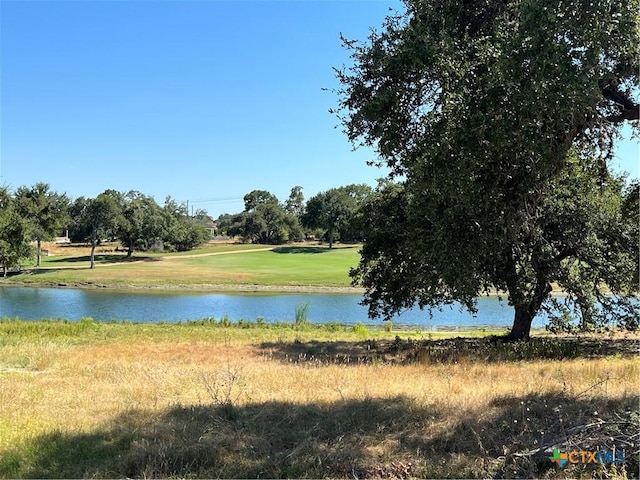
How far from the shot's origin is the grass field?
4742 mm

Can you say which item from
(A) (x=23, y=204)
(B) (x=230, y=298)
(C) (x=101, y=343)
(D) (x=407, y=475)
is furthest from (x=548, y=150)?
(A) (x=23, y=204)

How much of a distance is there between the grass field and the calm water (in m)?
22.6

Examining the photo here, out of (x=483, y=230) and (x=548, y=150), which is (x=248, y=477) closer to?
(x=548, y=150)

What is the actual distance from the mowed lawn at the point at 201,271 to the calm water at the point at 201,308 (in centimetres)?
566

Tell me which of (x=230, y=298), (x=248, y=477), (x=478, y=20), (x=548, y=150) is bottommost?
(x=230, y=298)

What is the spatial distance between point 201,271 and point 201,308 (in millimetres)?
26292

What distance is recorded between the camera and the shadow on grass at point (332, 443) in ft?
15.4

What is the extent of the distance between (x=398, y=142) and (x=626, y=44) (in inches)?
122

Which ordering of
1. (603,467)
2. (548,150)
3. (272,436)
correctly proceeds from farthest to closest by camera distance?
(548,150)
(272,436)
(603,467)

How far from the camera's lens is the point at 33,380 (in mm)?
9484

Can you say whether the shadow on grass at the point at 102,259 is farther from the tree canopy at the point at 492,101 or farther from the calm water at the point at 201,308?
the tree canopy at the point at 492,101

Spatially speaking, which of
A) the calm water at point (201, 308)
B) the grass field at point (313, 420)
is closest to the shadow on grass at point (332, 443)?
the grass field at point (313, 420)

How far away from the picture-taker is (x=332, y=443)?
210 inches

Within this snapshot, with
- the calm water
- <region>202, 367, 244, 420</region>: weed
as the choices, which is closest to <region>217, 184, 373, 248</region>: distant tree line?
the calm water
